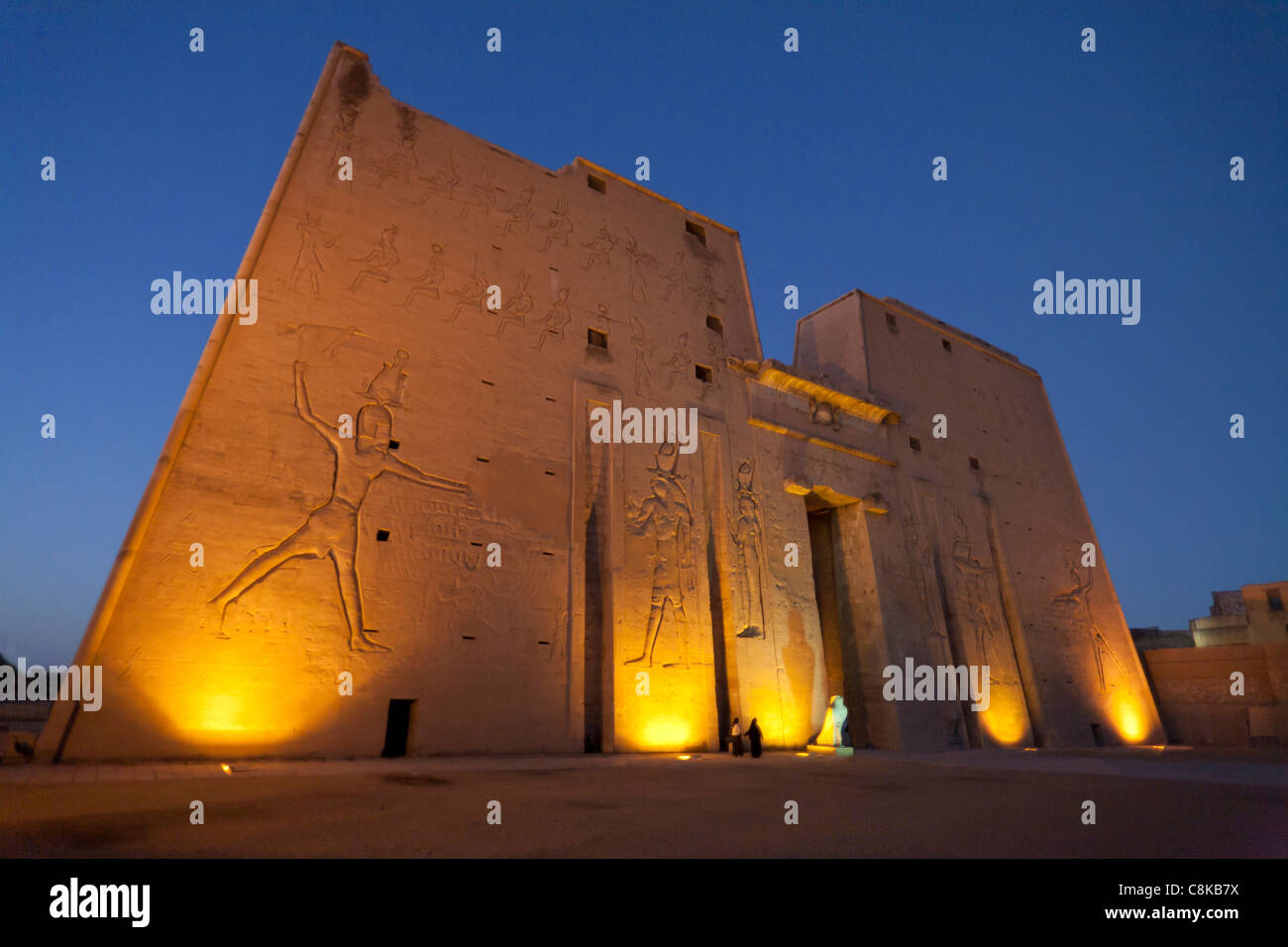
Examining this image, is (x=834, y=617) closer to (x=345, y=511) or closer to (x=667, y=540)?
(x=667, y=540)

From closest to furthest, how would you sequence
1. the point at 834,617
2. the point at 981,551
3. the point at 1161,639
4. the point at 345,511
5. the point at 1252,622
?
the point at 345,511 → the point at 834,617 → the point at 981,551 → the point at 1252,622 → the point at 1161,639

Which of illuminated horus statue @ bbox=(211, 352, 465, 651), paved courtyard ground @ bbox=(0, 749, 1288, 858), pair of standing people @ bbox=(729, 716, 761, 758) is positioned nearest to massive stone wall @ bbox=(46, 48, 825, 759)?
illuminated horus statue @ bbox=(211, 352, 465, 651)

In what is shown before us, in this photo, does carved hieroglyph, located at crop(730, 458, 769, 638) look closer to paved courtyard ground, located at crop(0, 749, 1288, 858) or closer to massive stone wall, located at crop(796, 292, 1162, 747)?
massive stone wall, located at crop(796, 292, 1162, 747)

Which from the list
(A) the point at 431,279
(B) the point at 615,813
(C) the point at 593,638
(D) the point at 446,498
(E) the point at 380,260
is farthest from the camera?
(C) the point at 593,638

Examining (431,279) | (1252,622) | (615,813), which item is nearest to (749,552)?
(431,279)

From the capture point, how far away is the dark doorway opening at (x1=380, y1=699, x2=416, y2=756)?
852cm

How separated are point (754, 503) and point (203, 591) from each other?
29.3ft

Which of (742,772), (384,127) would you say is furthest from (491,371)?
(742,772)

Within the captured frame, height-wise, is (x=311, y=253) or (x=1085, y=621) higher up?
(x=311, y=253)

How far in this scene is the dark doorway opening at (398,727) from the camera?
8523mm

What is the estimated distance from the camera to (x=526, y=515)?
10.2 metres

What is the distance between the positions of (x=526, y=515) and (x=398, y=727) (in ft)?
10.8

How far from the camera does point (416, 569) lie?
9.01 metres
